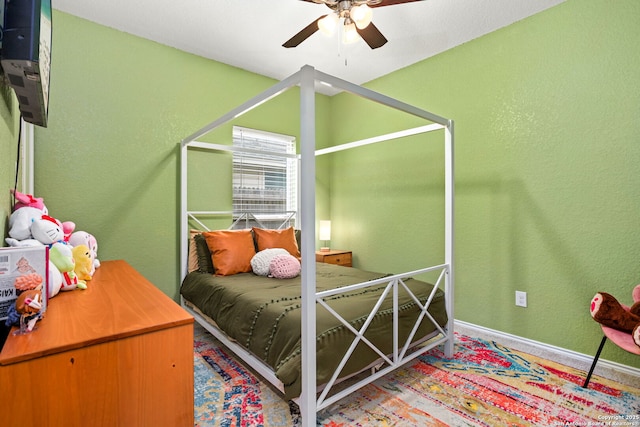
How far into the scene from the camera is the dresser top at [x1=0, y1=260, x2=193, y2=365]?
0.82 m

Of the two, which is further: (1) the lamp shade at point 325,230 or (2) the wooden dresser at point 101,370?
(1) the lamp shade at point 325,230

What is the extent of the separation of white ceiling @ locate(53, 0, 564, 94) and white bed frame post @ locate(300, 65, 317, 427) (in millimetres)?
1335

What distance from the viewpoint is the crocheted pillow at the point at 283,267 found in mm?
2568

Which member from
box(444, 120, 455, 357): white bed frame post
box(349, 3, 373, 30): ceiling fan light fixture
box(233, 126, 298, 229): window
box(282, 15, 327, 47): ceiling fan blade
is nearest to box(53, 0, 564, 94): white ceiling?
box(282, 15, 327, 47): ceiling fan blade

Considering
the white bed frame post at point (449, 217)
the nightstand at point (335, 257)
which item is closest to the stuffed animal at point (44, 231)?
the white bed frame post at point (449, 217)

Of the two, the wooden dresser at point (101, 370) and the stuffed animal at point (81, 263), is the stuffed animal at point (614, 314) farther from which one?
the stuffed animal at point (81, 263)

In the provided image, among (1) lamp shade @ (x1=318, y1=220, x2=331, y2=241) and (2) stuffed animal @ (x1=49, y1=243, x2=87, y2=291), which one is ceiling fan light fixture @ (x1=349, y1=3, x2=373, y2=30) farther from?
(1) lamp shade @ (x1=318, y1=220, x2=331, y2=241)

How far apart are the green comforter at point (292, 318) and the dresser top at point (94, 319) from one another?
2.07ft

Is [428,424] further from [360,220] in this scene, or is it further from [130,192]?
[130,192]

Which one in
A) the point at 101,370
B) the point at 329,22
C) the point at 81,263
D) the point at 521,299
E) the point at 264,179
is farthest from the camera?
the point at 264,179

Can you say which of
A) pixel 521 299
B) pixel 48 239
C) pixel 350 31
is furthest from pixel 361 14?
pixel 521 299

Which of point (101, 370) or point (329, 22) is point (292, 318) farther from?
point (329, 22)

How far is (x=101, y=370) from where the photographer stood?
2.84 ft

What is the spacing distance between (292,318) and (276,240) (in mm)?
1428
